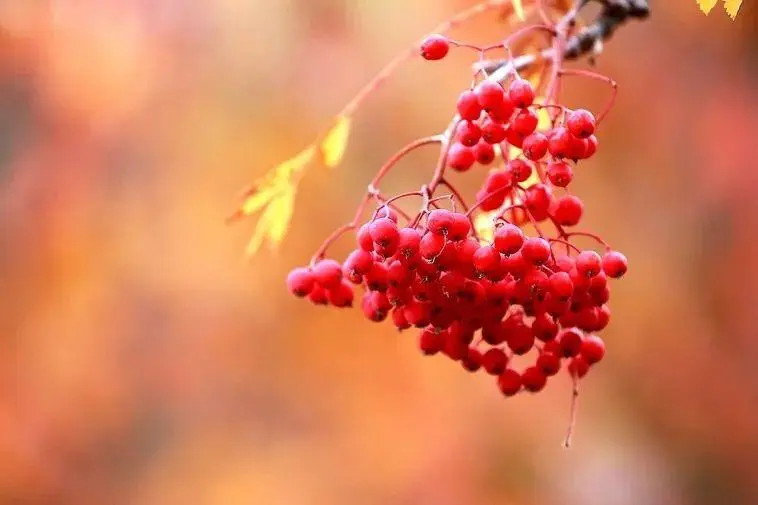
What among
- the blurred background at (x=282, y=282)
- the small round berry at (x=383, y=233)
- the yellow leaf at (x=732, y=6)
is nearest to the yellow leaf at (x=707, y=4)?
the yellow leaf at (x=732, y=6)

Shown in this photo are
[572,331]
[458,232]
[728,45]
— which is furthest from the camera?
[728,45]

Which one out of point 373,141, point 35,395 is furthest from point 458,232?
point 35,395

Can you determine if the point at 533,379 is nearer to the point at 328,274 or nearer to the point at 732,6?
the point at 328,274

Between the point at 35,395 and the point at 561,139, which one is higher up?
the point at 35,395

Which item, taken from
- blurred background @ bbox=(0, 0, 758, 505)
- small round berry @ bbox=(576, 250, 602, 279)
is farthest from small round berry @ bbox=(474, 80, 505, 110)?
blurred background @ bbox=(0, 0, 758, 505)

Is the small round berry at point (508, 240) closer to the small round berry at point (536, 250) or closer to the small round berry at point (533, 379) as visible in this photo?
the small round berry at point (536, 250)

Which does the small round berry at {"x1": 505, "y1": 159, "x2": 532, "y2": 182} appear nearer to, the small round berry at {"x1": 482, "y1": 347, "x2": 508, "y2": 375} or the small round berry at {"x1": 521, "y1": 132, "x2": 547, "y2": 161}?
the small round berry at {"x1": 521, "y1": 132, "x2": 547, "y2": 161}

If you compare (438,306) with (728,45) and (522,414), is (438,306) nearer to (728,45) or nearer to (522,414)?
(522,414)
